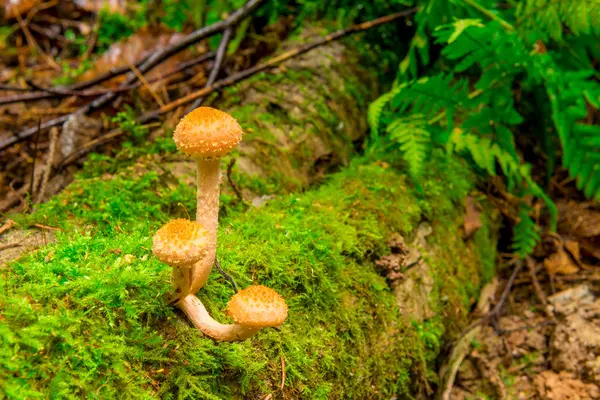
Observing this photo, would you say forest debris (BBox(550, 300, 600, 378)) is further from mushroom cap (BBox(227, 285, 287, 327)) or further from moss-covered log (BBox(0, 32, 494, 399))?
mushroom cap (BBox(227, 285, 287, 327))

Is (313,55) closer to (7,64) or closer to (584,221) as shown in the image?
(584,221)

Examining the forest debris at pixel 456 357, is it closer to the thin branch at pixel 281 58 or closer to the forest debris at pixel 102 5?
the thin branch at pixel 281 58

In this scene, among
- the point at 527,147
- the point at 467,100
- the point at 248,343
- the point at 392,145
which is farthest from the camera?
the point at 527,147

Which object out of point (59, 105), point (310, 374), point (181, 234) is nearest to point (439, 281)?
point (310, 374)

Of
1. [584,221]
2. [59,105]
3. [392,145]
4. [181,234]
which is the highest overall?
[181,234]

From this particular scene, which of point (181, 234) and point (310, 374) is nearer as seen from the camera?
point (181, 234)

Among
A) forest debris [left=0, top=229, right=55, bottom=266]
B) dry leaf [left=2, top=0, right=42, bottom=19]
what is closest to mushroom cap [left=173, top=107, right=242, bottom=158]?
forest debris [left=0, top=229, right=55, bottom=266]

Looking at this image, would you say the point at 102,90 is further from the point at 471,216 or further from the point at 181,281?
the point at 471,216

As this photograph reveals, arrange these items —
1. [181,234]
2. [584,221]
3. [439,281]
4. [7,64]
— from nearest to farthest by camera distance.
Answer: [181,234], [439,281], [584,221], [7,64]

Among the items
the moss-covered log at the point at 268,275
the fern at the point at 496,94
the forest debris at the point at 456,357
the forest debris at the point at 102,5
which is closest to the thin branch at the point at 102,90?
the moss-covered log at the point at 268,275
